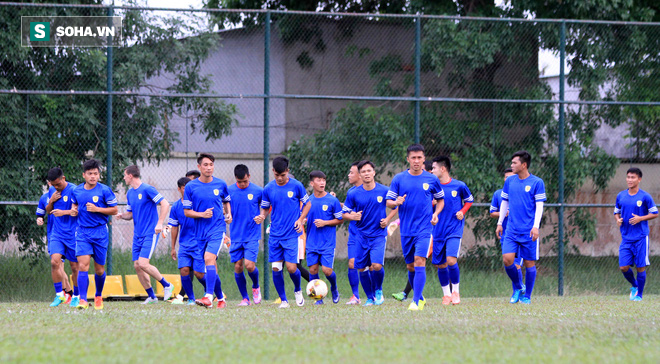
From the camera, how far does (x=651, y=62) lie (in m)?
14.8

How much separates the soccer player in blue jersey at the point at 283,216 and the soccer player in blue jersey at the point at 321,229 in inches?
12.2

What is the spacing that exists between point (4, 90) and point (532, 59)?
949 centimetres

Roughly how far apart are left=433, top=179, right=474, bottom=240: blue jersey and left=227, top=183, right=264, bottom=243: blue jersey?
97.4 inches

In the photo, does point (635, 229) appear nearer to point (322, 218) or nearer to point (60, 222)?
point (322, 218)

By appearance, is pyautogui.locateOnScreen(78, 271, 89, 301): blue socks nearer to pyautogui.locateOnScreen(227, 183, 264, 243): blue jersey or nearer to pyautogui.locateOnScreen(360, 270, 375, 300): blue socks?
pyautogui.locateOnScreen(227, 183, 264, 243): blue jersey

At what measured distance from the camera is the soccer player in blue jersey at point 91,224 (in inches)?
381

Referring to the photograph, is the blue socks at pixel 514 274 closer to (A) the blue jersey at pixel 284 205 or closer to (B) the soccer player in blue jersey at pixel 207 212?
(A) the blue jersey at pixel 284 205

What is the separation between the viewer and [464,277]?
1366 cm

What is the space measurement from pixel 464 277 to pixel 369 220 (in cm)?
395

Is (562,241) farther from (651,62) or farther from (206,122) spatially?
(206,122)

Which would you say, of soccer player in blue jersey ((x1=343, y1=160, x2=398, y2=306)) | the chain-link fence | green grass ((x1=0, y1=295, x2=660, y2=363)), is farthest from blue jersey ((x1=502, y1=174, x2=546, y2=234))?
the chain-link fence

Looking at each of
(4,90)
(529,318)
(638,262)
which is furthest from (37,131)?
(638,262)

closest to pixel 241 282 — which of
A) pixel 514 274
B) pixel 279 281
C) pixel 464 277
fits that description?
pixel 279 281

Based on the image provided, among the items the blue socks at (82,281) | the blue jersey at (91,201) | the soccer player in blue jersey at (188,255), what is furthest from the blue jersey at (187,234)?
the blue socks at (82,281)
